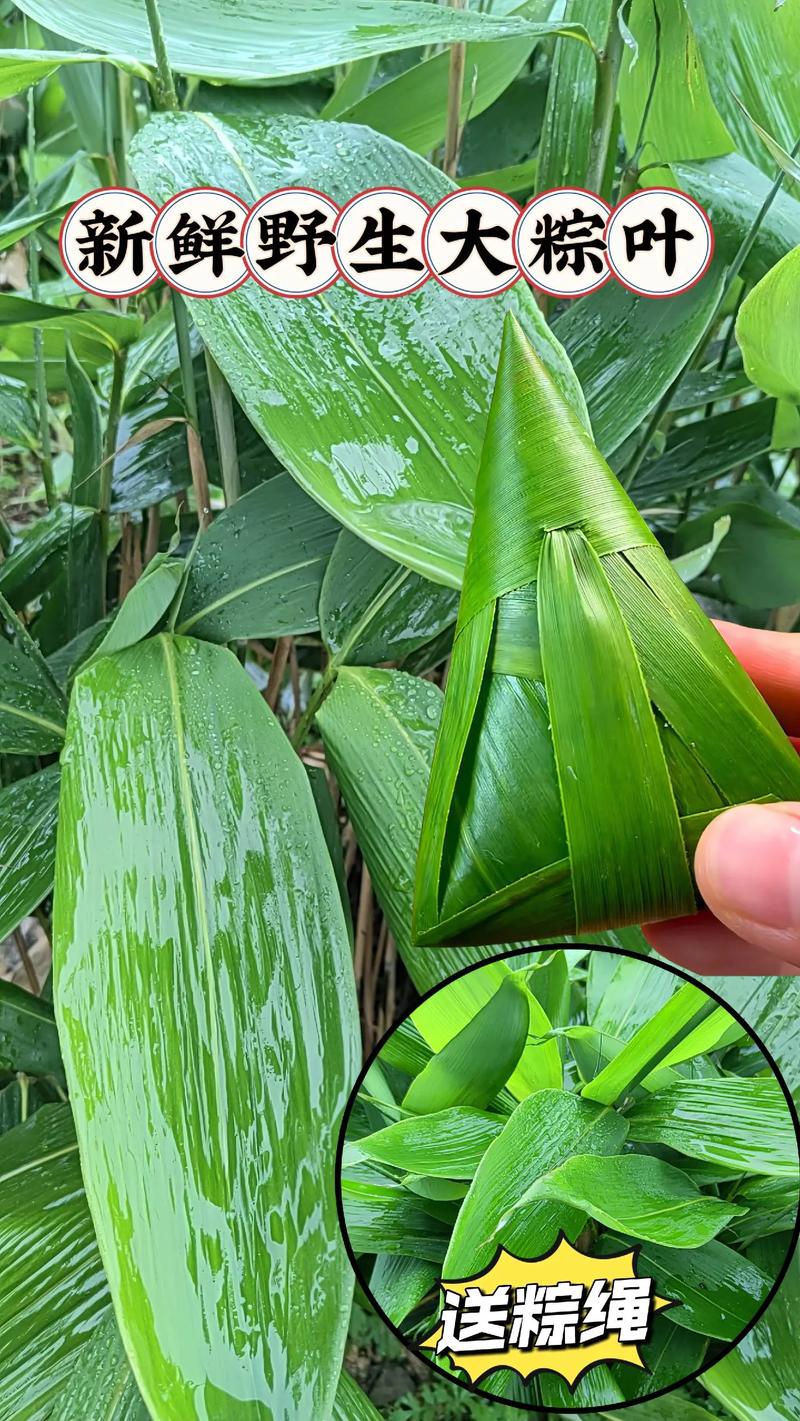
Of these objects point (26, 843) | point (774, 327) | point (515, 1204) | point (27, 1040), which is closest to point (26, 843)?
point (26, 843)

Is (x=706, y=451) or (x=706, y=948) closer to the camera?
(x=706, y=948)

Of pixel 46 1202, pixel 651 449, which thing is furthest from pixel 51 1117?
pixel 651 449

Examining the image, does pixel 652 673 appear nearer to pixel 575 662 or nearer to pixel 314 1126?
pixel 575 662

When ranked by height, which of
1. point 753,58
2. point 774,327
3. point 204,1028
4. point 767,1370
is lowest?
point 767,1370

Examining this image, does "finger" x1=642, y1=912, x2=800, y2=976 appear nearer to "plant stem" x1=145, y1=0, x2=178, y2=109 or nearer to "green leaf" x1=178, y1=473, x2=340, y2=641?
"green leaf" x1=178, y1=473, x2=340, y2=641

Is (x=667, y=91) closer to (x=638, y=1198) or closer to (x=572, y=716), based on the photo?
(x=572, y=716)

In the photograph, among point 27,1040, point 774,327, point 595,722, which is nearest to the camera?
point 595,722
